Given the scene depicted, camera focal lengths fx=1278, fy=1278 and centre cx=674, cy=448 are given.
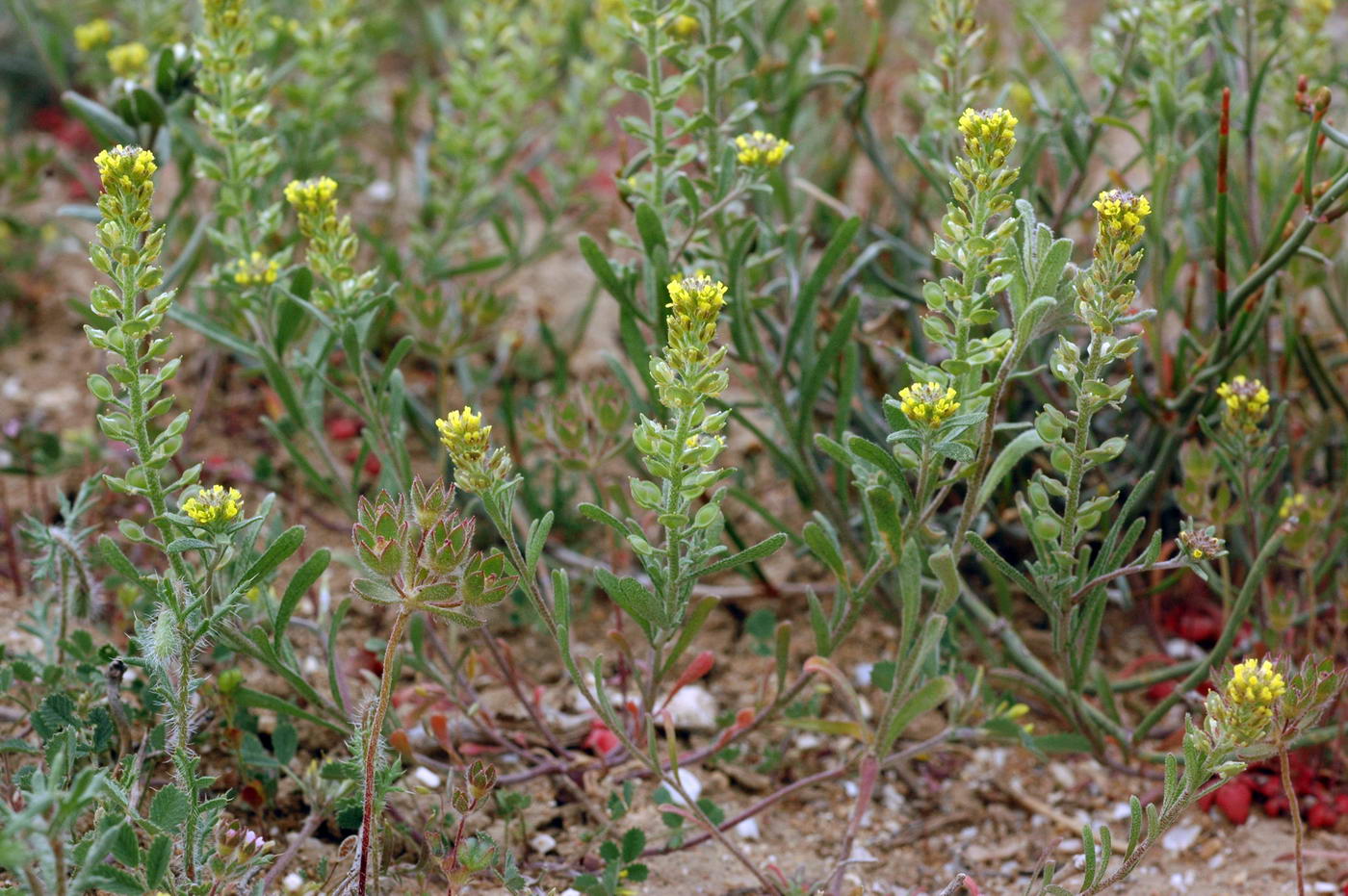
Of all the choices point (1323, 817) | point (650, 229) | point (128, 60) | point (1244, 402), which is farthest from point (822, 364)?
point (128, 60)

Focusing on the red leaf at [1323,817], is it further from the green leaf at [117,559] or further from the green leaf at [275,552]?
the green leaf at [117,559]

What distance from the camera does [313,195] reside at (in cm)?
183

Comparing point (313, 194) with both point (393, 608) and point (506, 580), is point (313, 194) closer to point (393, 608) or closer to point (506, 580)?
point (506, 580)

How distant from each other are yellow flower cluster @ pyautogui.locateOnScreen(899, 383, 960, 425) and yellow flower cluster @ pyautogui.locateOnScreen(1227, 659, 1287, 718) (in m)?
0.46

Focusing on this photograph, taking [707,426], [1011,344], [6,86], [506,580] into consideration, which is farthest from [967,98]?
[6,86]

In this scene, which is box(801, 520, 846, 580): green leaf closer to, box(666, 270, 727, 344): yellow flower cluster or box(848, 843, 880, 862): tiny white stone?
box(666, 270, 727, 344): yellow flower cluster

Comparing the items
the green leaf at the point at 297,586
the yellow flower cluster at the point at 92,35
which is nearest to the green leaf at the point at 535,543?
the green leaf at the point at 297,586

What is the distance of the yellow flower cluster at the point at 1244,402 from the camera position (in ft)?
6.17

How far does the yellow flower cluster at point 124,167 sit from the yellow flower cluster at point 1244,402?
59.1 inches

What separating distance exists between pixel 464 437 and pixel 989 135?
2.33ft

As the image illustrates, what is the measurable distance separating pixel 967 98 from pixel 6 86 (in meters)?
3.14

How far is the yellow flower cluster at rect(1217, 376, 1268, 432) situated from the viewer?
1.88m

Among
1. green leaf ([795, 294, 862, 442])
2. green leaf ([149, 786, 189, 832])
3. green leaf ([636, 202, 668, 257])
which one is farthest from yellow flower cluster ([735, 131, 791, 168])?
green leaf ([149, 786, 189, 832])

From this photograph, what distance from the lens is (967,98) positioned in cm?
215
